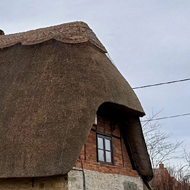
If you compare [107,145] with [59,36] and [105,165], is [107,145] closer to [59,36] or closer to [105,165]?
[105,165]

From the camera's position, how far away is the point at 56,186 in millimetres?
6227

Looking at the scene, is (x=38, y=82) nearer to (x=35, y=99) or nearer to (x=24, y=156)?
(x=35, y=99)

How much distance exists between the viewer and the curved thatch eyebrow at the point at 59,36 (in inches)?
335

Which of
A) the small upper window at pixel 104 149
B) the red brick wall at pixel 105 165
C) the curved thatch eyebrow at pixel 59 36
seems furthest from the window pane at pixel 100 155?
the curved thatch eyebrow at pixel 59 36

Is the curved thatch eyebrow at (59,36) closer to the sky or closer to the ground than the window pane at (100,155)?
closer to the sky

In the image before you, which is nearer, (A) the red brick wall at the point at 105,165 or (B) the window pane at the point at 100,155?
(A) the red brick wall at the point at 105,165

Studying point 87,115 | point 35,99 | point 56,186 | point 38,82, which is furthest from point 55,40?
point 56,186

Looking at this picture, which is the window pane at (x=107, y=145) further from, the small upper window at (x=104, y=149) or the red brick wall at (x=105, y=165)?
the red brick wall at (x=105, y=165)

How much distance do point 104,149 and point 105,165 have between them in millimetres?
446

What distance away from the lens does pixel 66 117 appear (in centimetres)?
646

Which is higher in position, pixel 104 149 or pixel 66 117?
pixel 66 117

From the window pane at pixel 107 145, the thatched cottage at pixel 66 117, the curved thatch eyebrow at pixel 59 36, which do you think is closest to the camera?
the thatched cottage at pixel 66 117

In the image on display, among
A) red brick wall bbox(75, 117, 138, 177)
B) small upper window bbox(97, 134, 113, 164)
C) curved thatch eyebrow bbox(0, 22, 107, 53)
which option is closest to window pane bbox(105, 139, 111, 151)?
small upper window bbox(97, 134, 113, 164)

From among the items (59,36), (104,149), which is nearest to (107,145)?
(104,149)
